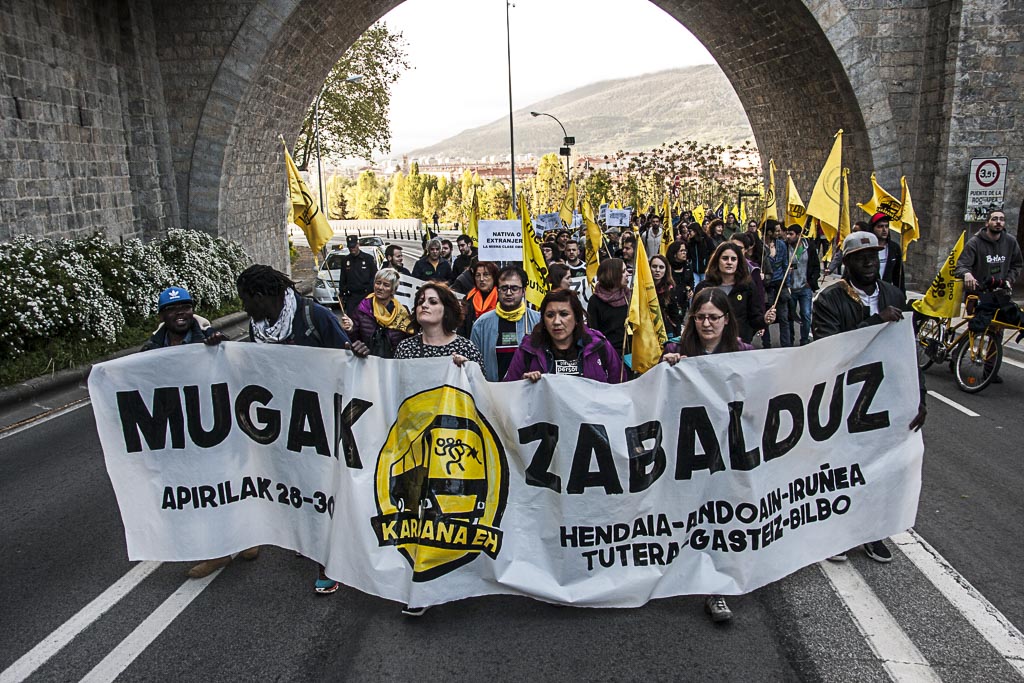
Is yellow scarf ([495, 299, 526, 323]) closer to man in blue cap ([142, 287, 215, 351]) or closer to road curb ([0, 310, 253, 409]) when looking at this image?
man in blue cap ([142, 287, 215, 351])

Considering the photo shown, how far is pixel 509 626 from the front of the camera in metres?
4.42

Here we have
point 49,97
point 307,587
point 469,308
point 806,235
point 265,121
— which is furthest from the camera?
Result: point 265,121

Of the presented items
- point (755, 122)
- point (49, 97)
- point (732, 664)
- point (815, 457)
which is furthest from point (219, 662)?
point (755, 122)

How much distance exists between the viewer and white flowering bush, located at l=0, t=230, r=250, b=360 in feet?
37.2

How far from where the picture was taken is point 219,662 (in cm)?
416

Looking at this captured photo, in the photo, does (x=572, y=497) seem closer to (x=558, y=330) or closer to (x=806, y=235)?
(x=558, y=330)

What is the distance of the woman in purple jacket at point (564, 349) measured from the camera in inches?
201

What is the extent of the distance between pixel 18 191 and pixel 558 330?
11.9 meters

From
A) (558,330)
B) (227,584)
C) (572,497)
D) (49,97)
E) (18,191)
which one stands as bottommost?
(227,584)

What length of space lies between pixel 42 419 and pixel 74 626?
5.84m

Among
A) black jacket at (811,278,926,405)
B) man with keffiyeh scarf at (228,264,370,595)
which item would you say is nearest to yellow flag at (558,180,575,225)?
black jacket at (811,278,926,405)

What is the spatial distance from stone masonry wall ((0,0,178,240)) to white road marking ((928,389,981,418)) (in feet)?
41.8

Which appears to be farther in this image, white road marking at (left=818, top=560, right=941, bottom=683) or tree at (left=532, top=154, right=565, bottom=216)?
tree at (left=532, top=154, right=565, bottom=216)

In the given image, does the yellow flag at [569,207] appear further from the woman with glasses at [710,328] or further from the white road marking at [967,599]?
the white road marking at [967,599]
